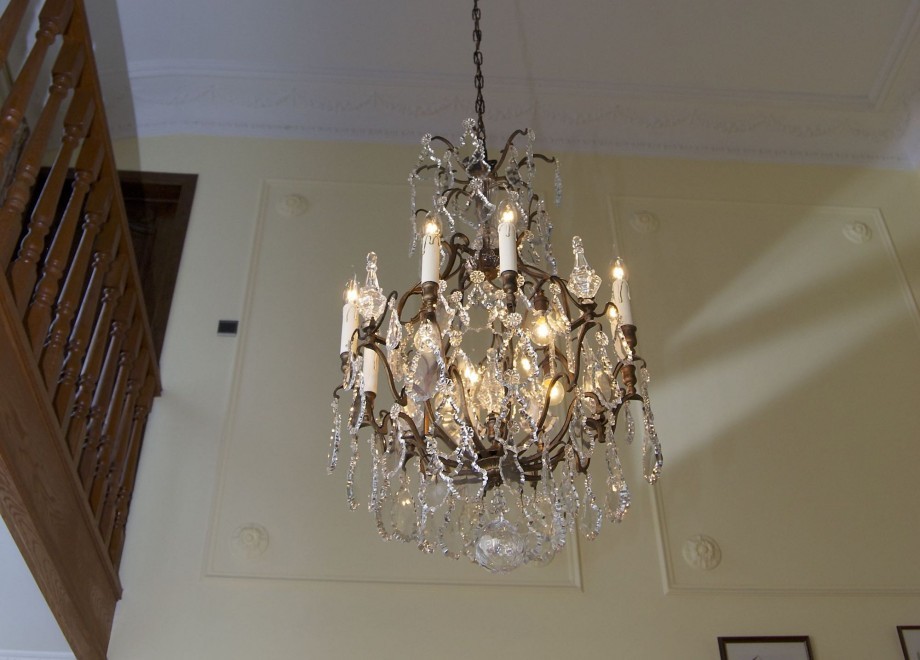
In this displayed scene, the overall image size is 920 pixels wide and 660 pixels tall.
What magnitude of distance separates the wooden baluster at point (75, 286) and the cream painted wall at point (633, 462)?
3.12 ft

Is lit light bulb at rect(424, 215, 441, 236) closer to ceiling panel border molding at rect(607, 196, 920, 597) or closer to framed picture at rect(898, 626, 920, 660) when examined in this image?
ceiling panel border molding at rect(607, 196, 920, 597)

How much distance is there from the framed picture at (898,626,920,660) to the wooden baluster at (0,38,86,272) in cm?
367

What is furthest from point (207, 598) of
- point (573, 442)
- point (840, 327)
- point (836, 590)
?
point (840, 327)

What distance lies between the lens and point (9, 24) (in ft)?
7.42

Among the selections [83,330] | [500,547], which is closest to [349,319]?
[500,547]

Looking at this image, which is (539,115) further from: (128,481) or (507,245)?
(128,481)

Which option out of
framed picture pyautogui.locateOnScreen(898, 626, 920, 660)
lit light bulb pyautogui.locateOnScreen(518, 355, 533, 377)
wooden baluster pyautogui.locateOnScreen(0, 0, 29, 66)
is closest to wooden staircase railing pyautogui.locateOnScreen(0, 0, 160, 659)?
wooden baluster pyautogui.locateOnScreen(0, 0, 29, 66)

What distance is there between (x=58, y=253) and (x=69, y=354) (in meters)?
0.40

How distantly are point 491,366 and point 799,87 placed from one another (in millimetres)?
3399

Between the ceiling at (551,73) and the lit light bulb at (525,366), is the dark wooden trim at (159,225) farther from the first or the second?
the lit light bulb at (525,366)

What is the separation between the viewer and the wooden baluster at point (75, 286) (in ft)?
8.36

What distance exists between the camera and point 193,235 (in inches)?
173

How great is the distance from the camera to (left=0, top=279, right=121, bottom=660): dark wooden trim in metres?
2.24

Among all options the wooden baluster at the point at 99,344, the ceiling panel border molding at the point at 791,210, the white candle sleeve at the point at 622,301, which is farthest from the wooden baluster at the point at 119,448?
the ceiling panel border molding at the point at 791,210
